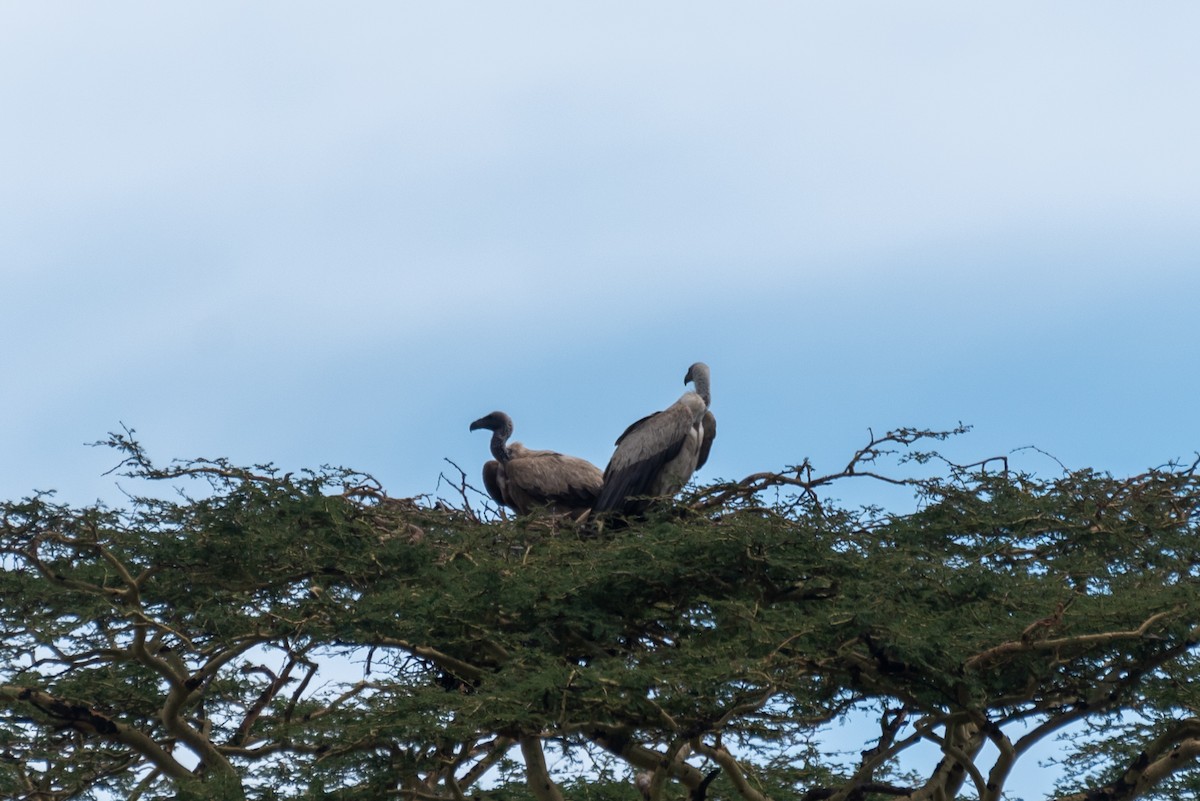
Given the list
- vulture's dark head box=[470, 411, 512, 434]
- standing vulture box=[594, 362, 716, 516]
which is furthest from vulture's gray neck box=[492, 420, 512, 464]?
standing vulture box=[594, 362, 716, 516]

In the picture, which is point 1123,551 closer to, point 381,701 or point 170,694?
point 381,701

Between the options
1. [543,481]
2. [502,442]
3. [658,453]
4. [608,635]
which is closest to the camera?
[608,635]

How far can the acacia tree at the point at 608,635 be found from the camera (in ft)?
34.6

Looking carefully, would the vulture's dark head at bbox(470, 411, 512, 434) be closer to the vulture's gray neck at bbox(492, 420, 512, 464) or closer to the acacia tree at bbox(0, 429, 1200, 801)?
the vulture's gray neck at bbox(492, 420, 512, 464)

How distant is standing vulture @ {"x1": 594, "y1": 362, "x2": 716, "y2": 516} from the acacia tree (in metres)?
2.17

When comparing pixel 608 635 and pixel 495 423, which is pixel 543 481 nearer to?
pixel 495 423

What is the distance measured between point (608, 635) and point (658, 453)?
4.78 metres

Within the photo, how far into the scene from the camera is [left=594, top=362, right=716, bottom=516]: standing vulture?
16109mm

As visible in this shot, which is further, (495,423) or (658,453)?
(495,423)

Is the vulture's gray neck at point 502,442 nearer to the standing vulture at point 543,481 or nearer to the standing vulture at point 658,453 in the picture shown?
the standing vulture at point 543,481

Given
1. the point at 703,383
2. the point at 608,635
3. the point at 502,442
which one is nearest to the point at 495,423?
the point at 502,442

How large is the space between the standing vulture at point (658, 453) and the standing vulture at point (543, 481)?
15.7 inches

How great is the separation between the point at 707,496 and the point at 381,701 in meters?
3.97

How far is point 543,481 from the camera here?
16828 millimetres
